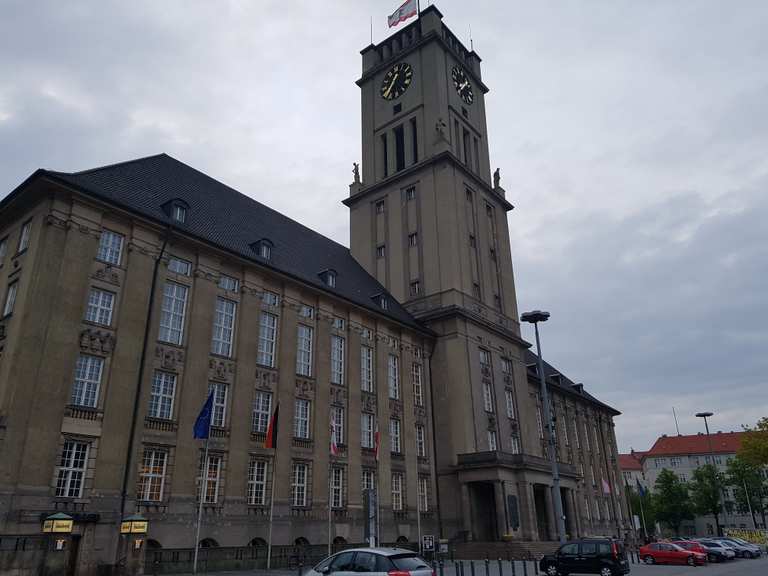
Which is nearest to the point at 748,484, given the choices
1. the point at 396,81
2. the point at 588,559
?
the point at 396,81

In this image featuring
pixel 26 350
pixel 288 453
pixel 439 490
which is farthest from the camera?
pixel 439 490

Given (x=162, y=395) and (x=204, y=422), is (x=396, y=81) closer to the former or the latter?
(x=162, y=395)

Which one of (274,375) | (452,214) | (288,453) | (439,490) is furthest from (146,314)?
(452,214)

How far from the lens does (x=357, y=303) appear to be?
39.2m

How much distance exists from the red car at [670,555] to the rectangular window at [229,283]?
27.8 meters

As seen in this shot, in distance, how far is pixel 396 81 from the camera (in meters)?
58.7

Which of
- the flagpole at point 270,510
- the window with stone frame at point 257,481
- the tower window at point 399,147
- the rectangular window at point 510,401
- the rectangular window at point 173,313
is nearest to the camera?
the flagpole at point 270,510

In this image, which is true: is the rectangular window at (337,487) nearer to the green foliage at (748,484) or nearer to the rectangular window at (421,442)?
the rectangular window at (421,442)

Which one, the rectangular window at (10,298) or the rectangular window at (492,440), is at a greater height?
the rectangular window at (10,298)

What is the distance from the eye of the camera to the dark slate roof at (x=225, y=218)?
29.2 metres

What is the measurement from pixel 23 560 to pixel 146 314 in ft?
35.6

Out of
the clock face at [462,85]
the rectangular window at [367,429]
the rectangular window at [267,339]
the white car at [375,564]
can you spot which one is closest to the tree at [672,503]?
the clock face at [462,85]

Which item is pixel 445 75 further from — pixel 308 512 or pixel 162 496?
pixel 162 496

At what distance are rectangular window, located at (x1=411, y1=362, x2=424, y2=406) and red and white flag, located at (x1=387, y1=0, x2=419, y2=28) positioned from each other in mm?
34789
